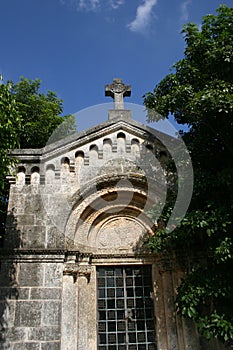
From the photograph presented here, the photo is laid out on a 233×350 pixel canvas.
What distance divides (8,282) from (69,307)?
1.37 metres

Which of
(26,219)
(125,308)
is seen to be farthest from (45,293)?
(125,308)

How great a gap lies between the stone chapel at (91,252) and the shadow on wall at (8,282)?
0.02m

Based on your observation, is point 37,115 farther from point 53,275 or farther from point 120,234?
point 53,275

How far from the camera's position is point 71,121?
16.2 meters

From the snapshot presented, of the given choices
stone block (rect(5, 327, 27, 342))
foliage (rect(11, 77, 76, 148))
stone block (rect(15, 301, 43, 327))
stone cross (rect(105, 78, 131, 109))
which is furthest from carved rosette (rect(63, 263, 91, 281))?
foliage (rect(11, 77, 76, 148))

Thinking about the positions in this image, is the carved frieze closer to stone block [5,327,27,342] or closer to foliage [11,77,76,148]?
stone block [5,327,27,342]

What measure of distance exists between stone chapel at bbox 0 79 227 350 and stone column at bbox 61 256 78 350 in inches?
0.8

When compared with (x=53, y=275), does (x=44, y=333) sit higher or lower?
lower

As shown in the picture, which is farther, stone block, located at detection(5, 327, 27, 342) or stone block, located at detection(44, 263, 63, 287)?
stone block, located at detection(44, 263, 63, 287)

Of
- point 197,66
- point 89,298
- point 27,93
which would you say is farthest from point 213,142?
point 27,93

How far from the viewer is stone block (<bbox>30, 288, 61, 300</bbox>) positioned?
7262mm

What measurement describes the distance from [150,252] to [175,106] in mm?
3508

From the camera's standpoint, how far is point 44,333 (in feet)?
22.8

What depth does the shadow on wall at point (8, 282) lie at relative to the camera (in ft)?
22.7
